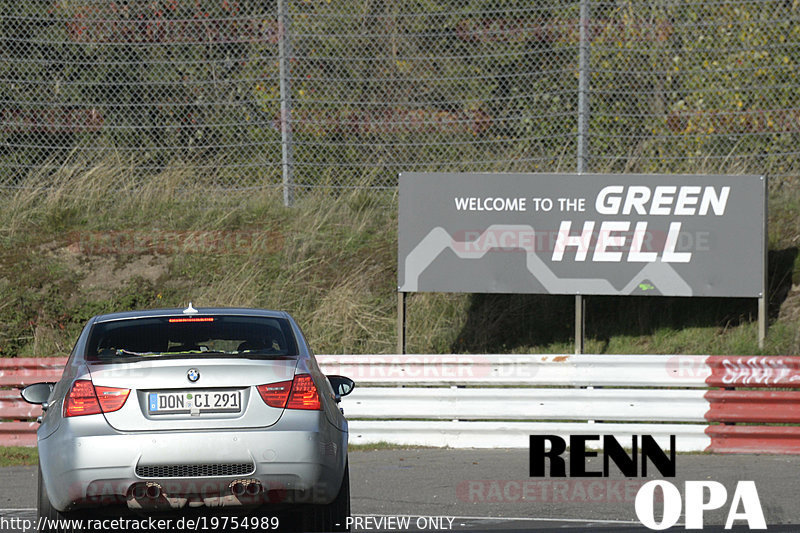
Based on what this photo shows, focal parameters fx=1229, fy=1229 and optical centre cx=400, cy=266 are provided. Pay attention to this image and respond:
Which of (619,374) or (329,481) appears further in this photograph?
(619,374)

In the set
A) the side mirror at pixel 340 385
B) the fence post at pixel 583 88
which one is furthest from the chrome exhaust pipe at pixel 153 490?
the fence post at pixel 583 88

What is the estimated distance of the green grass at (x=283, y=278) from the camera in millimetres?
15883

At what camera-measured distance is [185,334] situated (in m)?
7.45

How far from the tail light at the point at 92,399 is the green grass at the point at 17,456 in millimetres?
5828

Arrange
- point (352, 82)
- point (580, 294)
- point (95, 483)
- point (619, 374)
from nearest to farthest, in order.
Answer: point (95, 483) < point (619, 374) < point (580, 294) < point (352, 82)

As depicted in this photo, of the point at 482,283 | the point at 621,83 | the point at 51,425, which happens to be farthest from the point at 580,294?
the point at 51,425

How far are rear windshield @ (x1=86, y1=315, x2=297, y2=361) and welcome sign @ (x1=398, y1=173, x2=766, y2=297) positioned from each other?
737cm

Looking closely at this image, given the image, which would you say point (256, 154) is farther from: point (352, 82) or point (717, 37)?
point (717, 37)

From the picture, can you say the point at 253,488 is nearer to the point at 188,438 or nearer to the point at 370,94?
the point at 188,438

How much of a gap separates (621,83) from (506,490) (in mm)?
8622

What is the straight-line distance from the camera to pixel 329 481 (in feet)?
22.2

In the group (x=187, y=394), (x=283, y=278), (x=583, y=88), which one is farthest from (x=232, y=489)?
(x=583, y=88)

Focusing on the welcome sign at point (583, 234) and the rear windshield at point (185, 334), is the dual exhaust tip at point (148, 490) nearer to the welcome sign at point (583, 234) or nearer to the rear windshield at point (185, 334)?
the rear windshield at point (185, 334)

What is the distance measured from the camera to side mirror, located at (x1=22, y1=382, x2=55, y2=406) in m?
7.65
